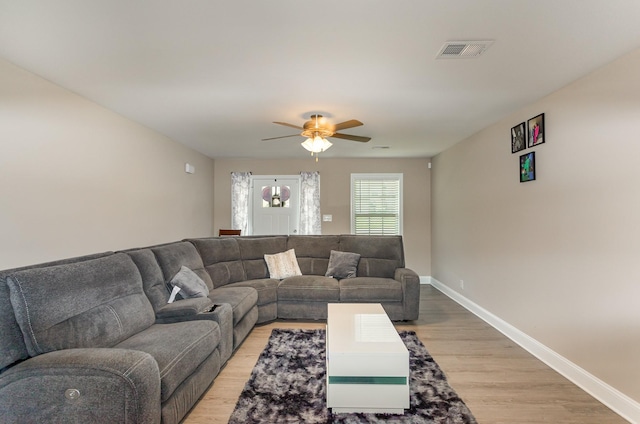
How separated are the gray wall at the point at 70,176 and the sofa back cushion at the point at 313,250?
1.93 meters

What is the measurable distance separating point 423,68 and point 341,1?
104 centimetres

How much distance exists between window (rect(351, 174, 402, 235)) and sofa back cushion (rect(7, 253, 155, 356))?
14.6ft

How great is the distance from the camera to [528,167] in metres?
3.21

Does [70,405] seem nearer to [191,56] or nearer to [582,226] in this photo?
[191,56]

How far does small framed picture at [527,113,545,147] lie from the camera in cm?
304

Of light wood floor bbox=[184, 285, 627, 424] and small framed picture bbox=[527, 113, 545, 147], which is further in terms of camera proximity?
small framed picture bbox=[527, 113, 545, 147]

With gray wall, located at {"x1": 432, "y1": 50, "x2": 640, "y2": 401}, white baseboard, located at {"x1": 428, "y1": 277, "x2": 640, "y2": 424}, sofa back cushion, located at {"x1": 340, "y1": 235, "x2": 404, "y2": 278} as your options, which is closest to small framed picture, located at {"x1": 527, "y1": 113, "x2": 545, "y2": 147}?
gray wall, located at {"x1": 432, "y1": 50, "x2": 640, "y2": 401}

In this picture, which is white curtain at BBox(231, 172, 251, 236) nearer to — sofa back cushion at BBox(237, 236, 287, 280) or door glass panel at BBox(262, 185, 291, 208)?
door glass panel at BBox(262, 185, 291, 208)

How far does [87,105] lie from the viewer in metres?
3.13

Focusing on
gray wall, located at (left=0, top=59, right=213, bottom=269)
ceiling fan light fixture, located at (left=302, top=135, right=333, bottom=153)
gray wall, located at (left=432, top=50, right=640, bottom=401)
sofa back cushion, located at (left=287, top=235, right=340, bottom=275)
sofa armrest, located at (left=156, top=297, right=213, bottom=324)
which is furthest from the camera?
sofa back cushion, located at (left=287, top=235, right=340, bottom=275)

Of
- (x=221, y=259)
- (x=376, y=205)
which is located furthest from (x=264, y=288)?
(x=376, y=205)

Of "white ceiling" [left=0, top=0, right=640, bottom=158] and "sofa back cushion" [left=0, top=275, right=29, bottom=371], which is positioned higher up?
"white ceiling" [left=0, top=0, right=640, bottom=158]

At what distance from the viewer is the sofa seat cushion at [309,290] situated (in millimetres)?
3906

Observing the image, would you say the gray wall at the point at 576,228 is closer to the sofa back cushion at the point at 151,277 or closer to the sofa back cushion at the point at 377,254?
the sofa back cushion at the point at 377,254
